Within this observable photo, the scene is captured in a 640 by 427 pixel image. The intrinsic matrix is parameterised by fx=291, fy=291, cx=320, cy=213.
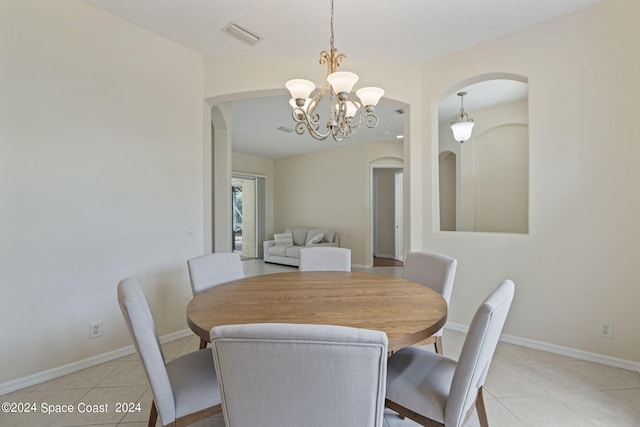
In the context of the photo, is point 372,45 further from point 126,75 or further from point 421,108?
point 126,75

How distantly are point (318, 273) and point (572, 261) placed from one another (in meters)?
2.03

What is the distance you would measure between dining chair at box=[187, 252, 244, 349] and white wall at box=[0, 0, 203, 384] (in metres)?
0.89

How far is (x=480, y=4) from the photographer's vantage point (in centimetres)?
215

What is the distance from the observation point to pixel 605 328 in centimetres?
219

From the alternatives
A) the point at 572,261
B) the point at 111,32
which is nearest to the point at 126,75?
the point at 111,32

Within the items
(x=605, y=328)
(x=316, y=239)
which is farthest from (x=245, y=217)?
(x=605, y=328)

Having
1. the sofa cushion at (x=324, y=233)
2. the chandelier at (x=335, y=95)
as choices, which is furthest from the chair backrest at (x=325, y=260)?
the sofa cushion at (x=324, y=233)

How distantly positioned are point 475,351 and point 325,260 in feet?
5.09

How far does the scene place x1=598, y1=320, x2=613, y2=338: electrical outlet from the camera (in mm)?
2166

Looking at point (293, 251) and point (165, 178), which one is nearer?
point (165, 178)

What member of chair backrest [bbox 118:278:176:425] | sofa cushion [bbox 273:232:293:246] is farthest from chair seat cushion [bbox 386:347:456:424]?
sofa cushion [bbox 273:232:293:246]

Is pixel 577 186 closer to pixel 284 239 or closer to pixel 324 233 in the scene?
pixel 324 233

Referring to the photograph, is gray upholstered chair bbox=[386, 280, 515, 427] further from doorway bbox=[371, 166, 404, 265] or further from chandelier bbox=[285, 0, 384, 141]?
doorway bbox=[371, 166, 404, 265]

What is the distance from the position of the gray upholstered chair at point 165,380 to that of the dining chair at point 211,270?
542mm
